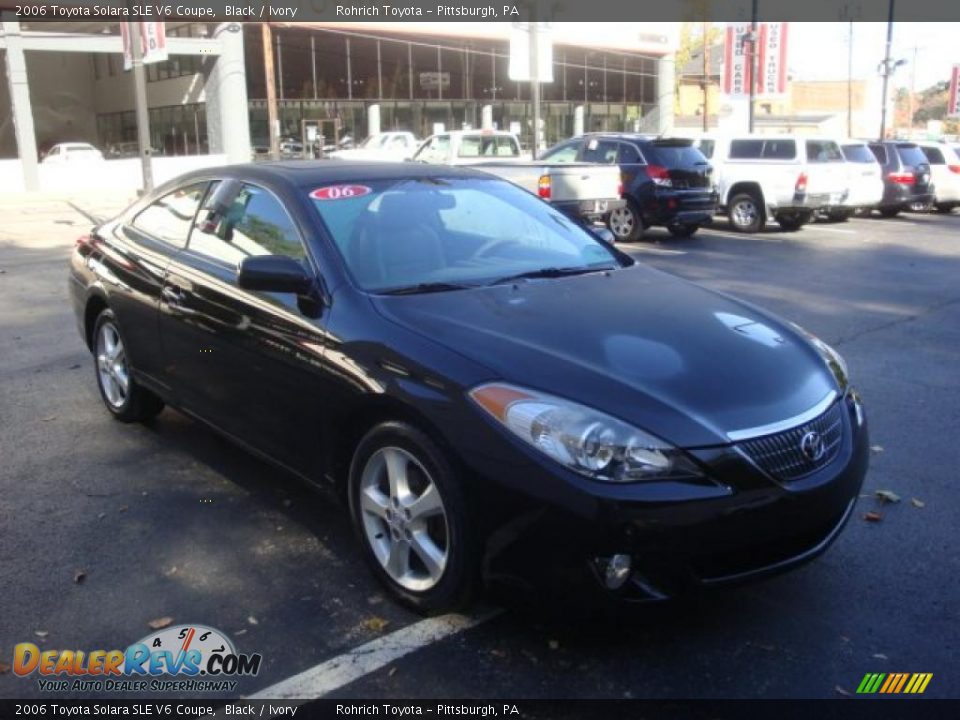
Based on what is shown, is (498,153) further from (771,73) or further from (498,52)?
(498,52)

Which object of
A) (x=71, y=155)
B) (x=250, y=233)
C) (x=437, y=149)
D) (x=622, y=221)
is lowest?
(x=622, y=221)

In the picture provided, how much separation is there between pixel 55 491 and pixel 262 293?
1.62 metres

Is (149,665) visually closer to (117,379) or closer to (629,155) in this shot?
(117,379)

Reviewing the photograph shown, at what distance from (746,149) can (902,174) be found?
16.1 ft

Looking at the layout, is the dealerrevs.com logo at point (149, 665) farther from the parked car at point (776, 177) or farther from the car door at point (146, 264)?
the parked car at point (776, 177)

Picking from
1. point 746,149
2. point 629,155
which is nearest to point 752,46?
point 746,149

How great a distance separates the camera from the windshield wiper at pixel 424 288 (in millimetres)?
3742

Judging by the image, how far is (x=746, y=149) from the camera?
1769 centimetres

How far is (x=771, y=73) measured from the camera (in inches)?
1334

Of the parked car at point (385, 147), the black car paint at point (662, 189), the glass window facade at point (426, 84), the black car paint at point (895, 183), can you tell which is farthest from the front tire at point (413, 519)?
the glass window facade at point (426, 84)

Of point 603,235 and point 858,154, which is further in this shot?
point 858,154

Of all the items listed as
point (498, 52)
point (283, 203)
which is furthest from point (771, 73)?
point (283, 203)

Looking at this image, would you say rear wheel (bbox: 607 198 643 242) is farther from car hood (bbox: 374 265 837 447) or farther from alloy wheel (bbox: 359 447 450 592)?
alloy wheel (bbox: 359 447 450 592)

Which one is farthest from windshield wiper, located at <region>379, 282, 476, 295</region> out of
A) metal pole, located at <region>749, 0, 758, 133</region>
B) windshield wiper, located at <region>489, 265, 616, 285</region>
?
metal pole, located at <region>749, 0, 758, 133</region>
